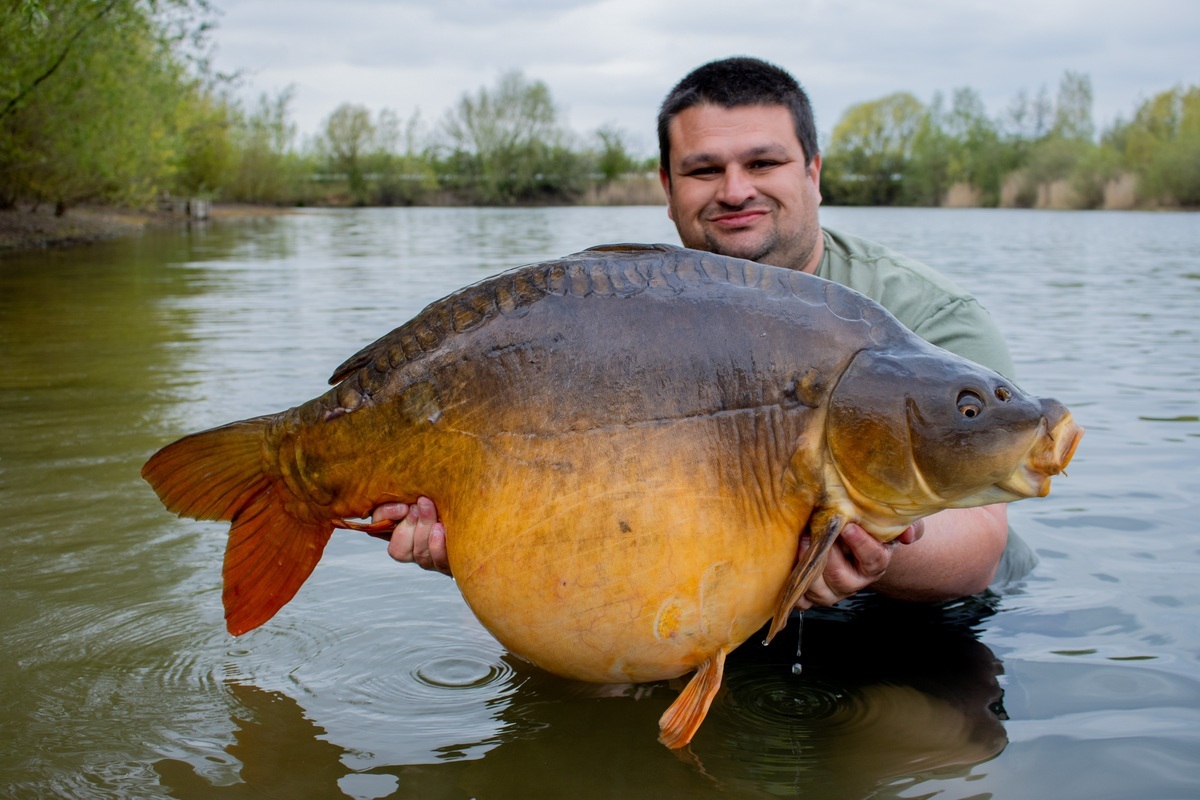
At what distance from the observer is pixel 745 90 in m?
3.55

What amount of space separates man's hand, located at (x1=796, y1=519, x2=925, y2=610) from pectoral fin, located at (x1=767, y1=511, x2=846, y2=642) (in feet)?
0.34

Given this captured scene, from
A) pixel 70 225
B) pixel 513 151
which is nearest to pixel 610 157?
pixel 513 151

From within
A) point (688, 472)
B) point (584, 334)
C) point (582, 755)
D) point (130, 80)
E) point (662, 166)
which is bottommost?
point (582, 755)

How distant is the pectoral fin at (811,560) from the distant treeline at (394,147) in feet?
47.0

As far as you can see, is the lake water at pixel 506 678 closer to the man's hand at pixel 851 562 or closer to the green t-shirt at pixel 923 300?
the man's hand at pixel 851 562

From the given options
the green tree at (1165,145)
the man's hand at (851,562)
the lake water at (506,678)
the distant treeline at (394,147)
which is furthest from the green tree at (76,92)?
the green tree at (1165,145)

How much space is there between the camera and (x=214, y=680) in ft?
9.80

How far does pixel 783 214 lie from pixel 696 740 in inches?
67.6

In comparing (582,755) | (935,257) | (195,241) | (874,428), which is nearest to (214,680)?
(582,755)

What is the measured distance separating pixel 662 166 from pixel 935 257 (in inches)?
654

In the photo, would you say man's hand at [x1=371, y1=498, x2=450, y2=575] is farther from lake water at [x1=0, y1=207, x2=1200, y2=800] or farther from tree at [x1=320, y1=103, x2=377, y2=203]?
tree at [x1=320, y1=103, x2=377, y2=203]

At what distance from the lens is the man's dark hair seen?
3.55 meters

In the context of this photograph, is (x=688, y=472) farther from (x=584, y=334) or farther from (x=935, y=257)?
(x=935, y=257)

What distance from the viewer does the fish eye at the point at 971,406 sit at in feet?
6.64
